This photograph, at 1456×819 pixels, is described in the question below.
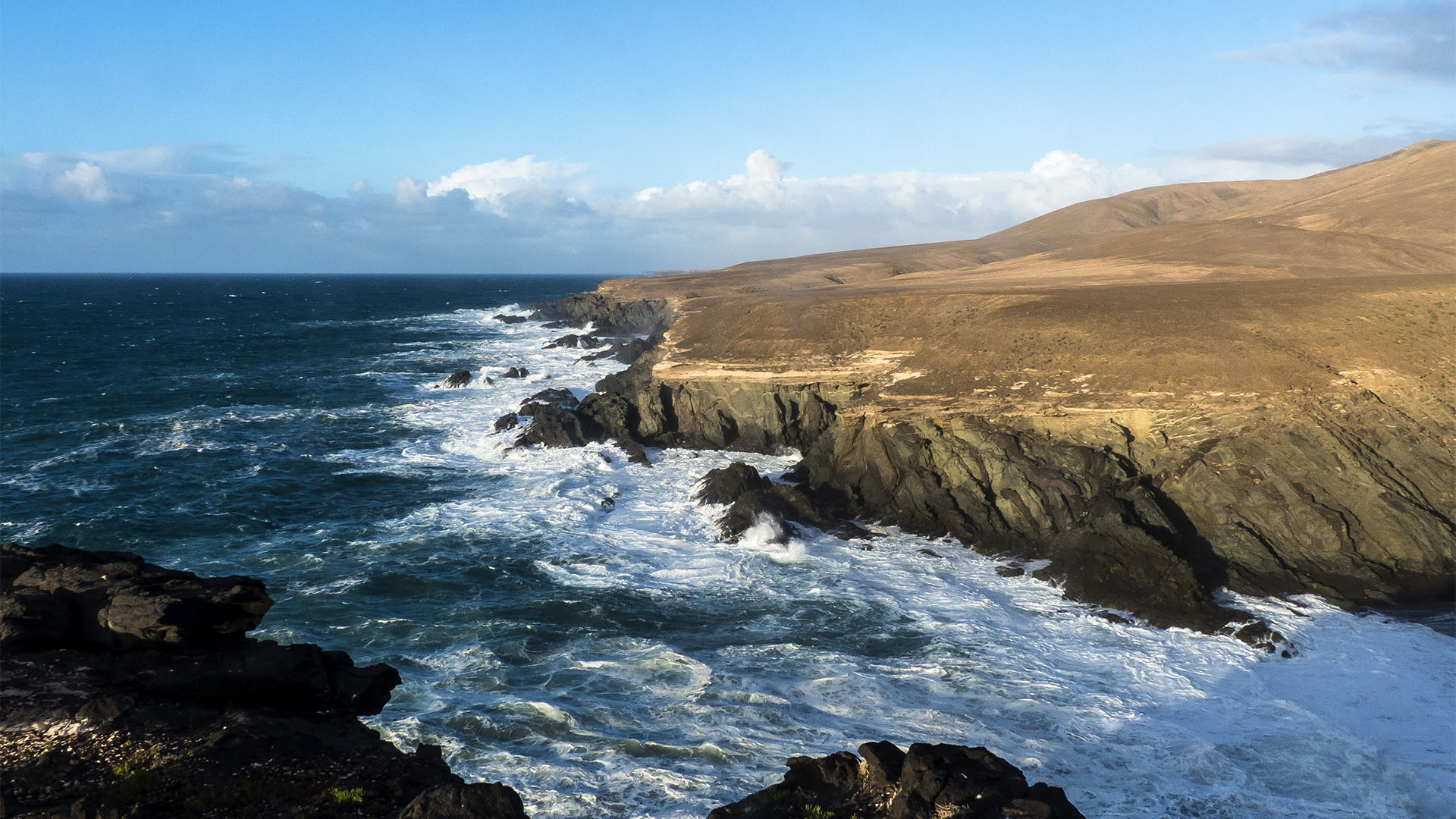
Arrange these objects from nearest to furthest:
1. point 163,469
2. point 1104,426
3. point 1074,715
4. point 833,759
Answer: point 833,759, point 1074,715, point 1104,426, point 163,469

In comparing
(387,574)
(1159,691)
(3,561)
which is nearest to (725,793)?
(1159,691)

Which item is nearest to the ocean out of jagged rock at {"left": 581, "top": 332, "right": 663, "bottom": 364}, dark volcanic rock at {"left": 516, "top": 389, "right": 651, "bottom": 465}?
dark volcanic rock at {"left": 516, "top": 389, "right": 651, "bottom": 465}

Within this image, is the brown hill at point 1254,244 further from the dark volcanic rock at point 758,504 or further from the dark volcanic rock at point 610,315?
the dark volcanic rock at point 758,504

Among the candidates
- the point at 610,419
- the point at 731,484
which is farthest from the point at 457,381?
the point at 731,484

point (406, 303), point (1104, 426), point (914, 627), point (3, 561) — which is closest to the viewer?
point (3, 561)

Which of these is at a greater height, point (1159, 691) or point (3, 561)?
point (3, 561)

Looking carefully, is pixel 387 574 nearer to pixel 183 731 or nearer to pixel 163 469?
pixel 183 731

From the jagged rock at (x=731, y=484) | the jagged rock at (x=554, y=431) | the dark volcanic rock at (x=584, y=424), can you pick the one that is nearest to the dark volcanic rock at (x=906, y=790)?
the jagged rock at (x=731, y=484)
